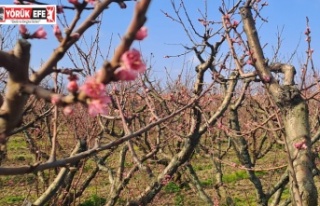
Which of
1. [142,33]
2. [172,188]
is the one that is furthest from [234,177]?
[142,33]

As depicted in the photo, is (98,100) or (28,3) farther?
(28,3)

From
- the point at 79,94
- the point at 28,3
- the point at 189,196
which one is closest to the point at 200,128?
the point at 28,3

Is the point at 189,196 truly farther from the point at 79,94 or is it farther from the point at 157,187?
the point at 79,94

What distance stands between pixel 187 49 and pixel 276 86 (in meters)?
1.13

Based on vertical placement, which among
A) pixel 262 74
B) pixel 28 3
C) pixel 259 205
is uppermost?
pixel 262 74

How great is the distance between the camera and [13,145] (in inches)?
631

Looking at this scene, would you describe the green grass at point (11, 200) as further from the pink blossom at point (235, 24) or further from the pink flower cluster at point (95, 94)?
the pink flower cluster at point (95, 94)

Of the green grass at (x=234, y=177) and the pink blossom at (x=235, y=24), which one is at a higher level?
the pink blossom at (x=235, y=24)

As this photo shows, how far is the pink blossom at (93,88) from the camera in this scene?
0.63 meters

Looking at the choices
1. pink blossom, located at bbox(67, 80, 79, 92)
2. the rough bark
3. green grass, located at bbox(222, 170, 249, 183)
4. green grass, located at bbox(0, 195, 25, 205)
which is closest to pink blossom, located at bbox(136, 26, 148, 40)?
pink blossom, located at bbox(67, 80, 79, 92)
